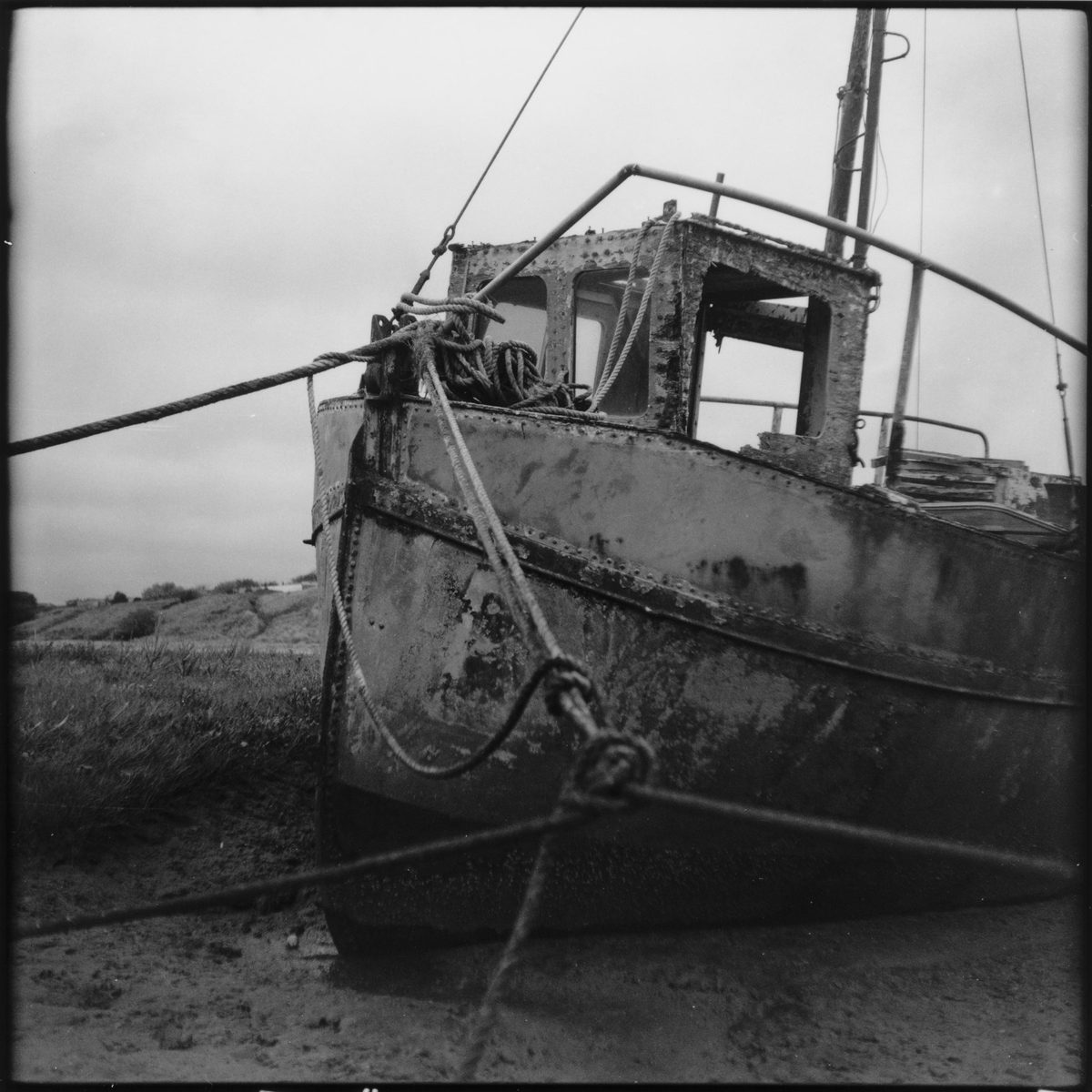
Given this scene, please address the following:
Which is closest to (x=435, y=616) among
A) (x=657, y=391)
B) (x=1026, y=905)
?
(x=657, y=391)

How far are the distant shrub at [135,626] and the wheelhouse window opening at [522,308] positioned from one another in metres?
6.99

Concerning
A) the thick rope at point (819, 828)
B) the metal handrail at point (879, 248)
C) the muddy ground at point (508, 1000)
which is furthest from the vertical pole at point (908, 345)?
the thick rope at point (819, 828)

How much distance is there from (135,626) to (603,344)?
7744 mm

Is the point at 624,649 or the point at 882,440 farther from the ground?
the point at 882,440

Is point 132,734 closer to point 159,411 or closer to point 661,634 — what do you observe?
point 159,411

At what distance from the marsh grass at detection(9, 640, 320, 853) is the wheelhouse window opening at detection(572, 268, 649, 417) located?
2.62 m

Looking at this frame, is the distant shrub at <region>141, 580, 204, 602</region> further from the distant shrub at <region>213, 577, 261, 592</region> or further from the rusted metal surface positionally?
the rusted metal surface

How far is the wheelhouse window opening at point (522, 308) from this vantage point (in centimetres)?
513

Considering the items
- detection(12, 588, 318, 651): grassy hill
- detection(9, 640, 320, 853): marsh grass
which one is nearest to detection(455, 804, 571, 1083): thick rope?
detection(9, 640, 320, 853): marsh grass

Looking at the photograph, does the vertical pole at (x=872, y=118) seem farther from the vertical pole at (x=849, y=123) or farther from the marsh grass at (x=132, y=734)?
the marsh grass at (x=132, y=734)

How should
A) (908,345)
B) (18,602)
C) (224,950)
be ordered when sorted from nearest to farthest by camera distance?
(18,602), (224,950), (908,345)

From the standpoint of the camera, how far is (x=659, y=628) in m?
3.45

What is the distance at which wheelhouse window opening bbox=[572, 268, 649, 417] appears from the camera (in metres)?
4.87

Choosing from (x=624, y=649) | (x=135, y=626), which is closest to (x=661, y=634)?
(x=624, y=649)
